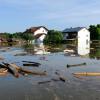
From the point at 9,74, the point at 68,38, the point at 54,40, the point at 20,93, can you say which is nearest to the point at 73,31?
the point at 68,38

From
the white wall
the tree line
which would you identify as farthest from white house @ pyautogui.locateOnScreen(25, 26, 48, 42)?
the tree line

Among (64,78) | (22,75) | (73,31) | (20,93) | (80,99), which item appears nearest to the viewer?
(80,99)

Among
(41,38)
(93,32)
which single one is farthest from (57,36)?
(93,32)

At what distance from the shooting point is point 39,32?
274ft

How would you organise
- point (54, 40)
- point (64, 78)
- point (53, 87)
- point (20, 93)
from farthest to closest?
point (54, 40) < point (64, 78) < point (53, 87) < point (20, 93)

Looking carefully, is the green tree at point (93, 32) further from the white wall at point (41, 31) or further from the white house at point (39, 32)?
the white wall at point (41, 31)

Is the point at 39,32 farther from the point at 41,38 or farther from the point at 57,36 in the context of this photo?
→ the point at 57,36

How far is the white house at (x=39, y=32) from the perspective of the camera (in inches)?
3088

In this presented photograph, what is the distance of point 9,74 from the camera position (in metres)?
20.5

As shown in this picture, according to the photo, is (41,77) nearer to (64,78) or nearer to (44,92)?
(64,78)

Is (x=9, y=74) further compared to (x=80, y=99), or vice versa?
(x=9, y=74)

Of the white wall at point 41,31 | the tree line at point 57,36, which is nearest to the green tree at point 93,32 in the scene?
the tree line at point 57,36

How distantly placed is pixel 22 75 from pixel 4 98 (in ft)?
19.0

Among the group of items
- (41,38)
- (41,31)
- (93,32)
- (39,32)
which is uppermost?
(41,31)
